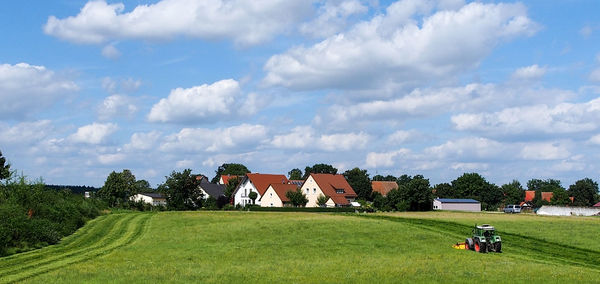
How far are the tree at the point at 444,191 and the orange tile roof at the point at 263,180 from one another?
43875mm

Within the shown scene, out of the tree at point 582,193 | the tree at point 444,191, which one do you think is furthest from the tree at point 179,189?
the tree at point 582,193

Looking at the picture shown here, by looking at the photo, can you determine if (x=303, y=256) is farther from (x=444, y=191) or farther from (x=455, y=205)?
(x=444, y=191)

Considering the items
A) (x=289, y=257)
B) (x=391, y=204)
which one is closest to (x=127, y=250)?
(x=289, y=257)

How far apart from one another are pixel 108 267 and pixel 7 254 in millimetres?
10446

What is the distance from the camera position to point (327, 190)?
404 ft

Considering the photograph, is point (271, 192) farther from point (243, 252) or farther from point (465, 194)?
point (243, 252)

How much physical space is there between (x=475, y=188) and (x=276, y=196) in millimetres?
64714

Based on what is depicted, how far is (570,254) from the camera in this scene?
3903 cm

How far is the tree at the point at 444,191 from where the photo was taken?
156m

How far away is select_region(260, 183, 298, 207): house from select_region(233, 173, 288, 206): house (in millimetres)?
2481

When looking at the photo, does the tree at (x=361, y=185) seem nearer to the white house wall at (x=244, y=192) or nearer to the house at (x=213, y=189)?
the white house wall at (x=244, y=192)

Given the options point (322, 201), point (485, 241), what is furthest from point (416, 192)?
point (485, 241)

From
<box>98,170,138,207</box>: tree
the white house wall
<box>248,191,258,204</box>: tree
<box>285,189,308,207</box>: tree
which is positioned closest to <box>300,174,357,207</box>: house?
<box>285,189,308,207</box>: tree

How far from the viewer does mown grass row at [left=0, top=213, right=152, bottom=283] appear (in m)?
27.5
